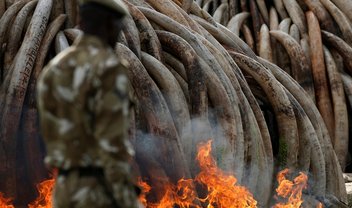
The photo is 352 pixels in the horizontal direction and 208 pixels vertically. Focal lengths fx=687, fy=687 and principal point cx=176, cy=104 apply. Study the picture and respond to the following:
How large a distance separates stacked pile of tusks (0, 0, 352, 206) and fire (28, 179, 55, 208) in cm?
23

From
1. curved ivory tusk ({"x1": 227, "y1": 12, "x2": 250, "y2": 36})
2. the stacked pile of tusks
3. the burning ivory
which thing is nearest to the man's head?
the stacked pile of tusks

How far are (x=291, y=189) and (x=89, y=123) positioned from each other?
4609 millimetres

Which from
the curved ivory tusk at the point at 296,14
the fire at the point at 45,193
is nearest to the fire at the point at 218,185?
the fire at the point at 45,193

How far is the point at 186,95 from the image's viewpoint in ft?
22.1

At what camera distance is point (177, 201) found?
6.01 meters

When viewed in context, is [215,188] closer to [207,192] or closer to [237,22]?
[207,192]

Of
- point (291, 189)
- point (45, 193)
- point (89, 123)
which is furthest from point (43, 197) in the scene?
point (89, 123)

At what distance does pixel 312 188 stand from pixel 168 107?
2.14m

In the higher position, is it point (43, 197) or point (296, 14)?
point (296, 14)

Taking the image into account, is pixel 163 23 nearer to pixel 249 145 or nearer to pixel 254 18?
pixel 249 145

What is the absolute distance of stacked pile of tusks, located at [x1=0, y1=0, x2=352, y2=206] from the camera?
20.0 ft

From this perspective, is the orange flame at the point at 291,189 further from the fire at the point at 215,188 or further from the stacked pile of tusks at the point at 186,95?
the fire at the point at 215,188

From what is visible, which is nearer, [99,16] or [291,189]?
[99,16]

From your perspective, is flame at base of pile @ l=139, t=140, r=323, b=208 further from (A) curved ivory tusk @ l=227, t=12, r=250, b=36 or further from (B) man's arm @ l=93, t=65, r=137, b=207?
(A) curved ivory tusk @ l=227, t=12, r=250, b=36
